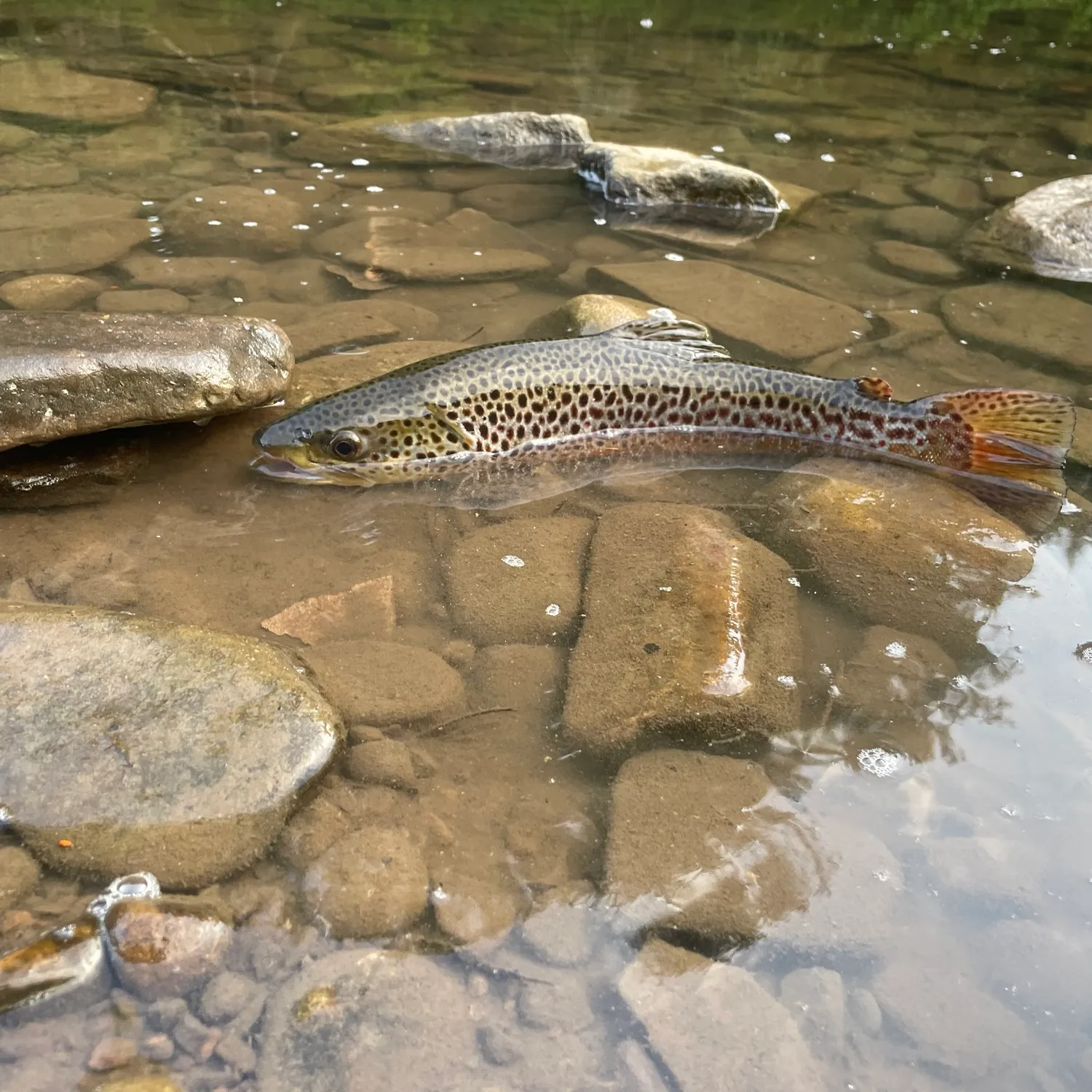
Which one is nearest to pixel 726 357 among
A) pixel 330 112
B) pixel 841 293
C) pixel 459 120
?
pixel 841 293

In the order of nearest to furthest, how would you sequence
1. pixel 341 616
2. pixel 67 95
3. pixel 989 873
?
pixel 989 873
pixel 341 616
pixel 67 95

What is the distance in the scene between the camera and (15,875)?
2684 millimetres

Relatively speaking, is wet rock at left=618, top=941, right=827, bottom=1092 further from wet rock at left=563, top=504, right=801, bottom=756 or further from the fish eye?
the fish eye

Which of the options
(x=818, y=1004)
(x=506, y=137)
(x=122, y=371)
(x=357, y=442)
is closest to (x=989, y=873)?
(x=818, y=1004)

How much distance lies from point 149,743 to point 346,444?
2020 millimetres

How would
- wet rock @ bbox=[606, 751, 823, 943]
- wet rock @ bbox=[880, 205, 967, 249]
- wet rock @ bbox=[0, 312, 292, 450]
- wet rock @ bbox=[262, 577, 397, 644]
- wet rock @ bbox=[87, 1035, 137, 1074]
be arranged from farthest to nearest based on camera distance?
wet rock @ bbox=[880, 205, 967, 249], wet rock @ bbox=[0, 312, 292, 450], wet rock @ bbox=[262, 577, 397, 644], wet rock @ bbox=[606, 751, 823, 943], wet rock @ bbox=[87, 1035, 137, 1074]

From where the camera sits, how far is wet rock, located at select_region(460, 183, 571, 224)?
8.18 m

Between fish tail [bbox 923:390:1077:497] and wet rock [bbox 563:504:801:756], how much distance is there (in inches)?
51.9

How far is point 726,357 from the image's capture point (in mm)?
5434

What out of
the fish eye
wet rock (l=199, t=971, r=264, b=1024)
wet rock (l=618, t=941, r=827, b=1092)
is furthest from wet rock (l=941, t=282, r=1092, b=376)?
wet rock (l=199, t=971, r=264, b=1024)

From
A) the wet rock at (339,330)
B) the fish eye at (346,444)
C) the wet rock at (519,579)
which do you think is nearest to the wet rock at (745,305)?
the wet rock at (339,330)

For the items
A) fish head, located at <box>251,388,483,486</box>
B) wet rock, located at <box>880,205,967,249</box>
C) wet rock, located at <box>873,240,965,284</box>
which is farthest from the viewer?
wet rock, located at <box>880,205,967,249</box>

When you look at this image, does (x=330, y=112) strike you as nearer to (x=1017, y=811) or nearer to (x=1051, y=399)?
(x=1051, y=399)

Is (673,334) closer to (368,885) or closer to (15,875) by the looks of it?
(368,885)
